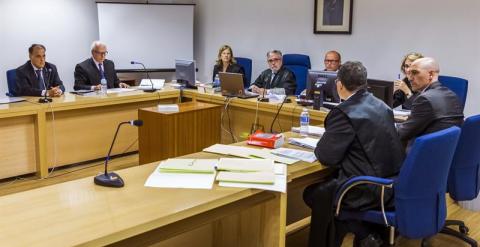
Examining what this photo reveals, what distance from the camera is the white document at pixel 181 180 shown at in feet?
6.63

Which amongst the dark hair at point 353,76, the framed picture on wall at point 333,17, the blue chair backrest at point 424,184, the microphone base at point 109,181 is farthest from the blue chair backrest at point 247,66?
the microphone base at point 109,181

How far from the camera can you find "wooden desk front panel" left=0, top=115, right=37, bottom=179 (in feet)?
13.4

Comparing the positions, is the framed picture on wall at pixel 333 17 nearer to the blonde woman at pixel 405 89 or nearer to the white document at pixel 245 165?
the blonde woman at pixel 405 89

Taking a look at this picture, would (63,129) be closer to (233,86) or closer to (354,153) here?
(233,86)

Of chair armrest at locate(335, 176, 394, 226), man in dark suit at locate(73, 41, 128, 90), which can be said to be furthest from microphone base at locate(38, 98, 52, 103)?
chair armrest at locate(335, 176, 394, 226)

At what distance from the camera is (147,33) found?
22.2 ft

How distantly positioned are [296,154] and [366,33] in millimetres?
3134

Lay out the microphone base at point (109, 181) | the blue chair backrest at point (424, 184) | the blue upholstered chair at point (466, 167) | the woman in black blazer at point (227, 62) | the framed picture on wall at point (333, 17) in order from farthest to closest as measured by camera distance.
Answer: the woman in black blazer at point (227, 62), the framed picture on wall at point (333, 17), the blue upholstered chair at point (466, 167), the blue chair backrest at point (424, 184), the microphone base at point (109, 181)

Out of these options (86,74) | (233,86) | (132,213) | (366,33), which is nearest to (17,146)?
(86,74)

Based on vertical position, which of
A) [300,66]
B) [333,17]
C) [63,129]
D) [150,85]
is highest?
[333,17]

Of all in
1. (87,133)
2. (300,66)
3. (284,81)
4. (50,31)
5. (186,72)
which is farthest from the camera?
(50,31)

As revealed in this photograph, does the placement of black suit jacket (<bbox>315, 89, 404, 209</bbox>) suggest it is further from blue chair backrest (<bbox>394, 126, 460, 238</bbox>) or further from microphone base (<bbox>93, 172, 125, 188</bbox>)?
microphone base (<bbox>93, 172, 125, 188</bbox>)

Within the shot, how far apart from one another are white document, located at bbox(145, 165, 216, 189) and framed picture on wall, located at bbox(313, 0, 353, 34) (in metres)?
3.79

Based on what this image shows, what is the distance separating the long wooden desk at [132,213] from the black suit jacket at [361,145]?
0.57 feet
